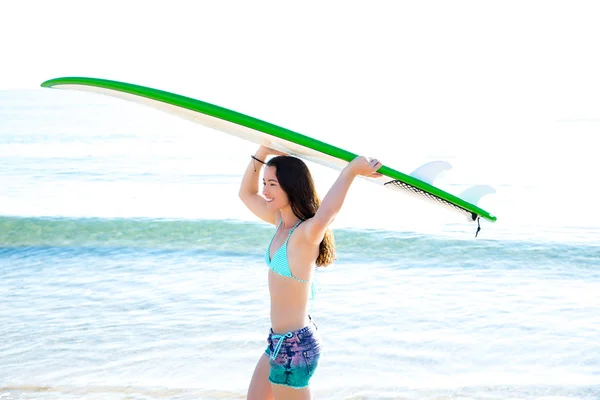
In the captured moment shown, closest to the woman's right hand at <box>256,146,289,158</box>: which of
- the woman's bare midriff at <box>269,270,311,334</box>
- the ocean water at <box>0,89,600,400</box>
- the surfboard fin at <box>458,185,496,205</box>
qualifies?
the woman's bare midriff at <box>269,270,311,334</box>

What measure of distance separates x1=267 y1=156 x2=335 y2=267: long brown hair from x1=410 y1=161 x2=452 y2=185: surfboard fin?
20.7 inches

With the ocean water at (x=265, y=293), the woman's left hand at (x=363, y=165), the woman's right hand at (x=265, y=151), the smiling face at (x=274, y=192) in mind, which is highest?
the woman's right hand at (x=265, y=151)

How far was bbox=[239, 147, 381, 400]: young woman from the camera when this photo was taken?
338cm

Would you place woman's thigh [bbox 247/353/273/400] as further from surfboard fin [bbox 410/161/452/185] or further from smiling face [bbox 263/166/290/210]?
surfboard fin [bbox 410/161/452/185]

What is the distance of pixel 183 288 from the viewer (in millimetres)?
8195

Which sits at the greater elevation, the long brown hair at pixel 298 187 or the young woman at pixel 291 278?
the long brown hair at pixel 298 187

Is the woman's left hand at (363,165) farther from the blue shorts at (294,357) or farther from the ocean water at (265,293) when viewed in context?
the ocean water at (265,293)

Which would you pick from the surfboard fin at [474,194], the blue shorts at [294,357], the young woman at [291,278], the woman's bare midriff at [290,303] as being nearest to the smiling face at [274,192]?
the young woman at [291,278]

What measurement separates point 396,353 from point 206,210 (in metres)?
7.97

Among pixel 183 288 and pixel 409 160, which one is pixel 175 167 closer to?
pixel 409 160

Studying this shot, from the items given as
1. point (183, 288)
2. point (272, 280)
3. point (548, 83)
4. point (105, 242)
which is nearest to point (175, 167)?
point (105, 242)

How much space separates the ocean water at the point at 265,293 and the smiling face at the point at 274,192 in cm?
218

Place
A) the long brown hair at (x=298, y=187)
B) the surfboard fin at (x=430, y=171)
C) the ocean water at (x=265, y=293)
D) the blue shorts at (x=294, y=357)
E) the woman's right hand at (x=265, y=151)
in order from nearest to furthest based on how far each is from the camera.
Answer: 1. the blue shorts at (x=294, y=357)
2. the long brown hair at (x=298, y=187)
3. the surfboard fin at (x=430, y=171)
4. the woman's right hand at (x=265, y=151)
5. the ocean water at (x=265, y=293)

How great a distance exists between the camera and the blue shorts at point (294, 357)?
337 centimetres
